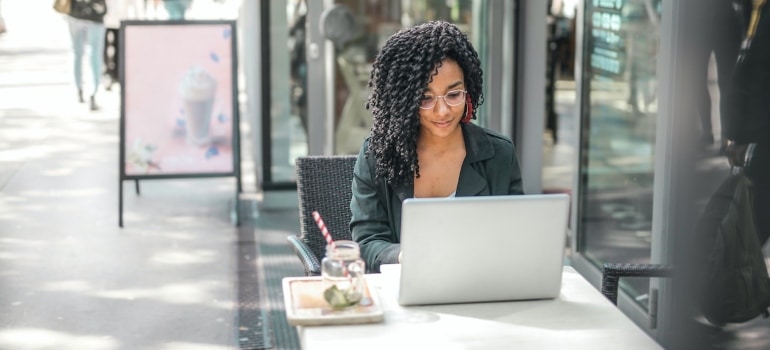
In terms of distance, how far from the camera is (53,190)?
23.1 feet

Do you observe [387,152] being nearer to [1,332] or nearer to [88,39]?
[1,332]

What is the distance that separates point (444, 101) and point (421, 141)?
0.18 metres

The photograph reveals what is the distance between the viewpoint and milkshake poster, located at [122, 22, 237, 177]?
6246 mm

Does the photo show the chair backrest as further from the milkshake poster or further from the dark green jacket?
the milkshake poster

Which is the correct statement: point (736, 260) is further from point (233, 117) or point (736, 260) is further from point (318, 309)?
point (233, 117)

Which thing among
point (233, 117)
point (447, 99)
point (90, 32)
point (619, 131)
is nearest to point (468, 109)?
point (447, 99)

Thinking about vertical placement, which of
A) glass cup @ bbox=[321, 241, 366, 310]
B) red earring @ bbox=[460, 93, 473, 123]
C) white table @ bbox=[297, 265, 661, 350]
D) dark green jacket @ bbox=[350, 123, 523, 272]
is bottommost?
white table @ bbox=[297, 265, 661, 350]

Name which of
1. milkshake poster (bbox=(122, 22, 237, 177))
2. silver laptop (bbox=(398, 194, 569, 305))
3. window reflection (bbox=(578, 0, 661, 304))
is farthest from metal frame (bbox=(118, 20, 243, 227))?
silver laptop (bbox=(398, 194, 569, 305))

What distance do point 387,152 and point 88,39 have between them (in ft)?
24.5

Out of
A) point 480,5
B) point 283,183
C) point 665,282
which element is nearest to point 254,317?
point 665,282

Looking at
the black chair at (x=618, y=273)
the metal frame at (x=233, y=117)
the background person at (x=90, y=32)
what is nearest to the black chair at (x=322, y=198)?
the black chair at (x=618, y=273)

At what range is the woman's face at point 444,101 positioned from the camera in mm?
2984

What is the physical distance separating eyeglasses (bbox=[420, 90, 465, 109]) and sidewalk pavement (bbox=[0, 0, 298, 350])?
66.5 inches

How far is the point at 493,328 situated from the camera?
243cm
